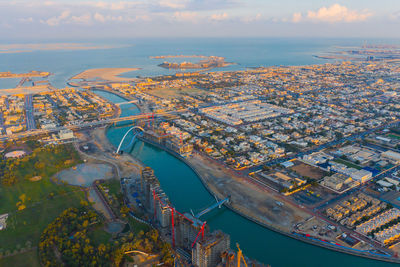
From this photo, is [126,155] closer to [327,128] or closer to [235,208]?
[235,208]

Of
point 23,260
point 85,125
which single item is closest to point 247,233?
point 23,260

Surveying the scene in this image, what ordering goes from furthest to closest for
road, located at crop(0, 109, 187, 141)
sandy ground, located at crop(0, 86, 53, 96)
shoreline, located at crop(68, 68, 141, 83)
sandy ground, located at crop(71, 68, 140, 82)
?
sandy ground, located at crop(71, 68, 140, 82) < shoreline, located at crop(68, 68, 141, 83) < sandy ground, located at crop(0, 86, 53, 96) < road, located at crop(0, 109, 187, 141)

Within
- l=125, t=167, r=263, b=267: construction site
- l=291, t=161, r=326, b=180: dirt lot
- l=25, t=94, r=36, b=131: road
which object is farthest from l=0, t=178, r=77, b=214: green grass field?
l=291, t=161, r=326, b=180: dirt lot

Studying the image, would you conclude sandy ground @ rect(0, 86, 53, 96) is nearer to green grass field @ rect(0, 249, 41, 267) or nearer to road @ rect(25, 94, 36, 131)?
road @ rect(25, 94, 36, 131)

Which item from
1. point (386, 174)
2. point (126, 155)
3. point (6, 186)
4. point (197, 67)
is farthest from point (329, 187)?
point (197, 67)

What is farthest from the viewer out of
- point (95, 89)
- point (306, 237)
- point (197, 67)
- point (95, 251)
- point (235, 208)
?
point (197, 67)
